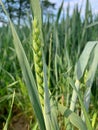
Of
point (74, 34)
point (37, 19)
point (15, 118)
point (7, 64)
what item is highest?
point (37, 19)

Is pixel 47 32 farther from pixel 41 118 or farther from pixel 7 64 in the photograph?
pixel 41 118

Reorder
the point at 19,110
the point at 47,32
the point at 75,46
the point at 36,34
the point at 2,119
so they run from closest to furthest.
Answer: the point at 36,34
the point at 2,119
the point at 19,110
the point at 75,46
the point at 47,32

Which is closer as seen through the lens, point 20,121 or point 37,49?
point 37,49

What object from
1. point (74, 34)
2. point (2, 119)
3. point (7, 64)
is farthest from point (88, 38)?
point (2, 119)

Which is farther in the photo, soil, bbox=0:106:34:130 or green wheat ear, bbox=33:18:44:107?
soil, bbox=0:106:34:130

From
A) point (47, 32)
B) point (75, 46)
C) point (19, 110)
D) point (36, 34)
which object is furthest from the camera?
point (47, 32)

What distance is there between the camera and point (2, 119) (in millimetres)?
1082

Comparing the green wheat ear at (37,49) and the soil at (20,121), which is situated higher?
the green wheat ear at (37,49)

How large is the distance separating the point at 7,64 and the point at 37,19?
1.11 metres

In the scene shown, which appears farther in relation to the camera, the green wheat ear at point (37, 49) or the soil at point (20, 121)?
the soil at point (20, 121)

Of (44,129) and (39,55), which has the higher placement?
(39,55)

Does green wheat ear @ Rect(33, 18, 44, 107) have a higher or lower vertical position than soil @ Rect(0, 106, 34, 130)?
higher

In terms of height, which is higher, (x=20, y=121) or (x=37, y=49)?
(x=37, y=49)

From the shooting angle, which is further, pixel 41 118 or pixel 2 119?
pixel 2 119
